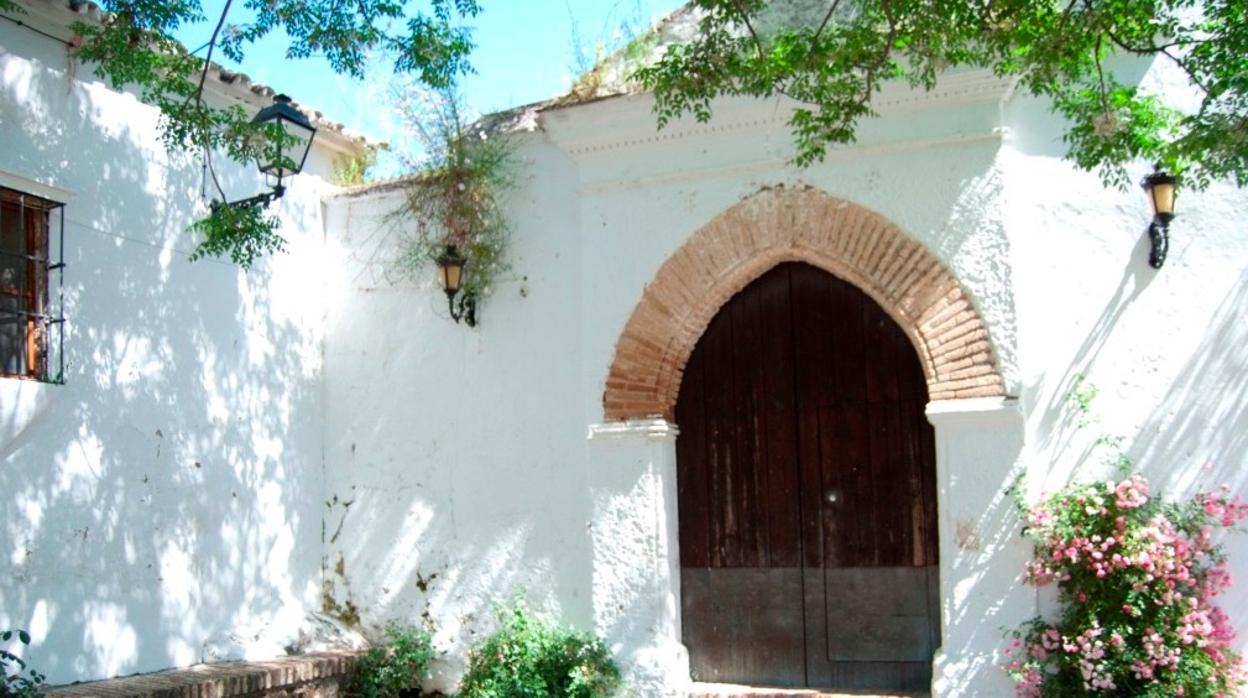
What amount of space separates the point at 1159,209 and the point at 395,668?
4893 millimetres

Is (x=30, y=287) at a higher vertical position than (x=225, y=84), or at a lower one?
lower

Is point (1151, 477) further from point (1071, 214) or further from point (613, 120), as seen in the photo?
point (613, 120)

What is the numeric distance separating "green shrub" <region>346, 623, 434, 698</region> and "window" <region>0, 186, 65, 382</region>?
2.48 metres

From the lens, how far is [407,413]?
→ 7.98 m

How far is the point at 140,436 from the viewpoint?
694 centimetres

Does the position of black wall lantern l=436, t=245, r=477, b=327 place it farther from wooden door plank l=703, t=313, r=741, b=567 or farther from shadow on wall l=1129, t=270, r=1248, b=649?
shadow on wall l=1129, t=270, r=1248, b=649

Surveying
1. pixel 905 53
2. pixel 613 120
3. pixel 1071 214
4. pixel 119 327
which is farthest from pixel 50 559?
pixel 1071 214

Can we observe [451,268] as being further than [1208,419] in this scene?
Yes

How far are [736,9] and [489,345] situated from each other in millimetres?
2907

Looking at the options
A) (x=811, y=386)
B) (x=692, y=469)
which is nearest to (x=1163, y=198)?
(x=811, y=386)

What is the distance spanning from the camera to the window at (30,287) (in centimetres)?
629

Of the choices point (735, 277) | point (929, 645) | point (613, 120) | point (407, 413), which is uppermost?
point (613, 120)

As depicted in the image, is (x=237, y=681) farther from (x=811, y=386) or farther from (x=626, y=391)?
(x=811, y=386)

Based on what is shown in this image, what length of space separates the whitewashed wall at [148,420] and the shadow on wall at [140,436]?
0.03ft
